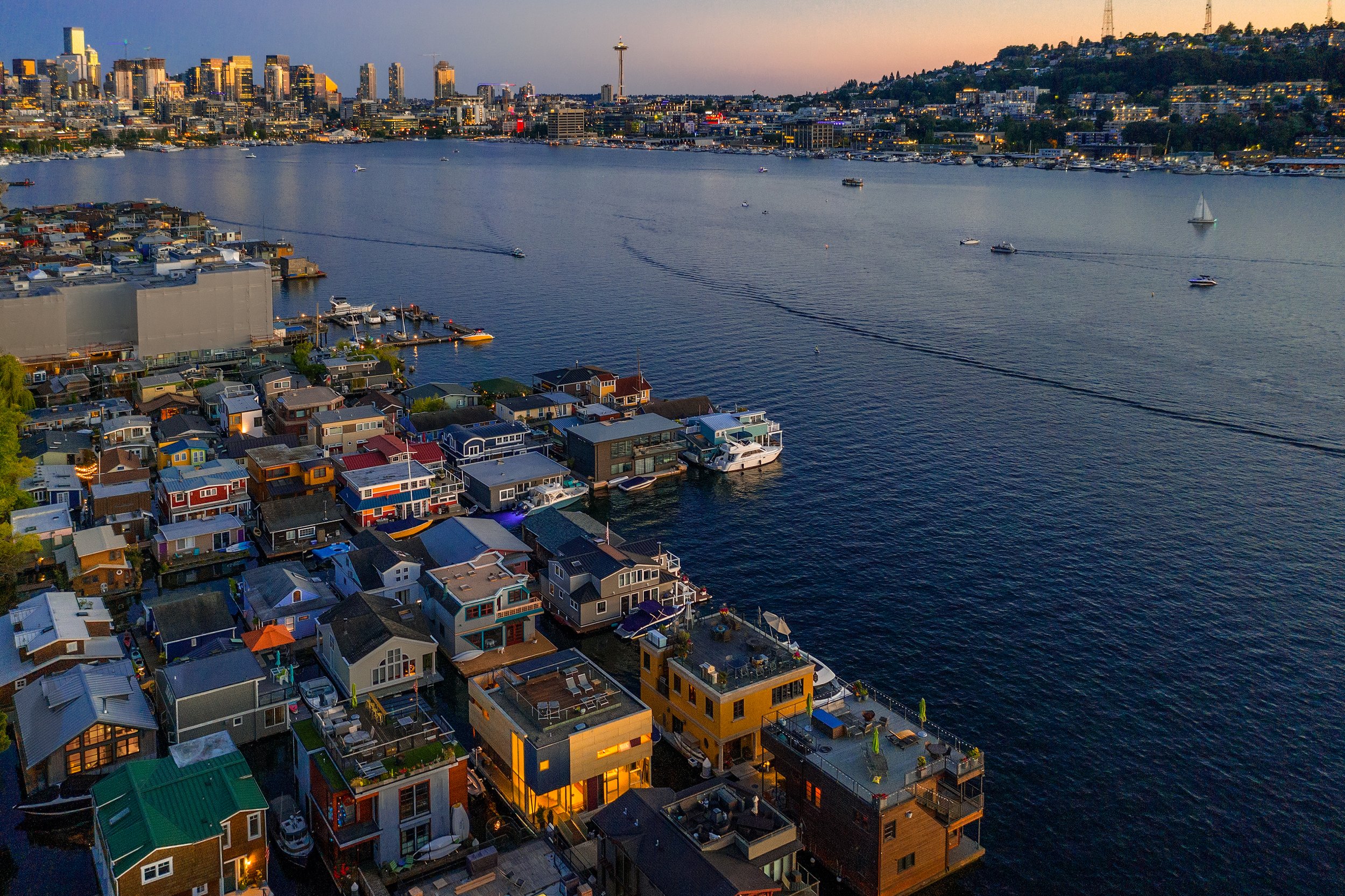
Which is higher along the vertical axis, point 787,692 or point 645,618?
point 787,692

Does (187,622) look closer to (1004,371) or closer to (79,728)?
(79,728)

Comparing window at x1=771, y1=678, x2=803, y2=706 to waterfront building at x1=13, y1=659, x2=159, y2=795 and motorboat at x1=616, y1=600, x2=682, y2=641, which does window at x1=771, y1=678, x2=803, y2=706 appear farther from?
waterfront building at x1=13, y1=659, x2=159, y2=795

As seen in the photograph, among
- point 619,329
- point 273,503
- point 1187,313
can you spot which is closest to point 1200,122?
point 1187,313

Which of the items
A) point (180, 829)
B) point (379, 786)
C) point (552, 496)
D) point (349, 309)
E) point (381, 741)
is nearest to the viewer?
point (180, 829)

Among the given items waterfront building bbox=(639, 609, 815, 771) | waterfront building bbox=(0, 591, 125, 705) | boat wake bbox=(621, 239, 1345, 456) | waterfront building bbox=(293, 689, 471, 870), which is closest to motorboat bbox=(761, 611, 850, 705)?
waterfront building bbox=(639, 609, 815, 771)

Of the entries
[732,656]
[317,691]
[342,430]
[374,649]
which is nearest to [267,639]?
[317,691]

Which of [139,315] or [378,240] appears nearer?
[139,315]

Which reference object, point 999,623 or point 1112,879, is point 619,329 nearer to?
point 999,623
